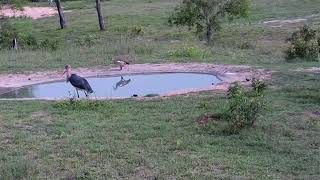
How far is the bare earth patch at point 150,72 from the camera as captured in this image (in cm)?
1304

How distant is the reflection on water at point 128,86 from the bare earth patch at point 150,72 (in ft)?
0.88

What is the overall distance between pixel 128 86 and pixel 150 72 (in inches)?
55.4

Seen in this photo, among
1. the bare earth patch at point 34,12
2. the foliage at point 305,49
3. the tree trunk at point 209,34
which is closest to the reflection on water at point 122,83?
the foliage at point 305,49

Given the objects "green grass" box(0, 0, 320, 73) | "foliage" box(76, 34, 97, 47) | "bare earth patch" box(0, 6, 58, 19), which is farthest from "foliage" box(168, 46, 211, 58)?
"bare earth patch" box(0, 6, 58, 19)

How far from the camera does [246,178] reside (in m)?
6.50

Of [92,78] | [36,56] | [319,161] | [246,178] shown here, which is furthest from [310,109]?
[36,56]

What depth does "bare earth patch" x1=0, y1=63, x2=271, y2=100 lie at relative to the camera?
42.8 ft

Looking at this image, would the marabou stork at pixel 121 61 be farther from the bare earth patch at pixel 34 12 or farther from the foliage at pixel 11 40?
the bare earth patch at pixel 34 12

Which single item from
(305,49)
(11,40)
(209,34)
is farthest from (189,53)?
(11,40)

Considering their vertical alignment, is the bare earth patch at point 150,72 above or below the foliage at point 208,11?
below

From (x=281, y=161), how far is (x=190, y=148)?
1149mm

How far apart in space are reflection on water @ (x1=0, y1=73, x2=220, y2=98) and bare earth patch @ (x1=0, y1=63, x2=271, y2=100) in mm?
269

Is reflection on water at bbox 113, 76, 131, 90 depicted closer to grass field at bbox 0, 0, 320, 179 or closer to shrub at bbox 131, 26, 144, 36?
grass field at bbox 0, 0, 320, 179

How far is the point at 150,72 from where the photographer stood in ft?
45.7
